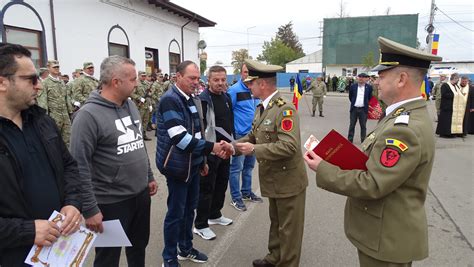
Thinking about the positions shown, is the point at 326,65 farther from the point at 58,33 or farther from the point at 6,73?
the point at 6,73

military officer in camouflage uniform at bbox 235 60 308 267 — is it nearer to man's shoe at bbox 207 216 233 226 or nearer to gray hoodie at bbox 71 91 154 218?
gray hoodie at bbox 71 91 154 218

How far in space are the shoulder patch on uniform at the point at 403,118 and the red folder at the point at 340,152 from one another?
0.27m

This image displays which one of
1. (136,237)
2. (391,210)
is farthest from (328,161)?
(136,237)

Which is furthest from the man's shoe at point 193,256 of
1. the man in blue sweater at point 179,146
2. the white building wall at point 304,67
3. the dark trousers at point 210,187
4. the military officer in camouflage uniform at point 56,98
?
the white building wall at point 304,67

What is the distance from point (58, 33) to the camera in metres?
9.80

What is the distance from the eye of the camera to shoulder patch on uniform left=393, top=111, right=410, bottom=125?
1.84m

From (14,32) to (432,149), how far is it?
981cm

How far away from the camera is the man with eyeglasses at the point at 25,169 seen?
172cm

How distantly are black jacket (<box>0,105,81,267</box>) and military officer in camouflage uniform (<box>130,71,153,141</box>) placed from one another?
873cm

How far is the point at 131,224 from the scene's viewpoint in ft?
9.40

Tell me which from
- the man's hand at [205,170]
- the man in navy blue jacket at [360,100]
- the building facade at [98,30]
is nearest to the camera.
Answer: the man's hand at [205,170]

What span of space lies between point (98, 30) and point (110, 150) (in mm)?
10320

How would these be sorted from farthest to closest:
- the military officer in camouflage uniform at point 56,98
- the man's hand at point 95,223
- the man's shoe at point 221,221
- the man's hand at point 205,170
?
the military officer in camouflage uniform at point 56,98, the man's shoe at point 221,221, the man's hand at point 205,170, the man's hand at point 95,223

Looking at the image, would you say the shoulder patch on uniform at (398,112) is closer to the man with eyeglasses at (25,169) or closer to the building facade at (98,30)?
the man with eyeglasses at (25,169)
